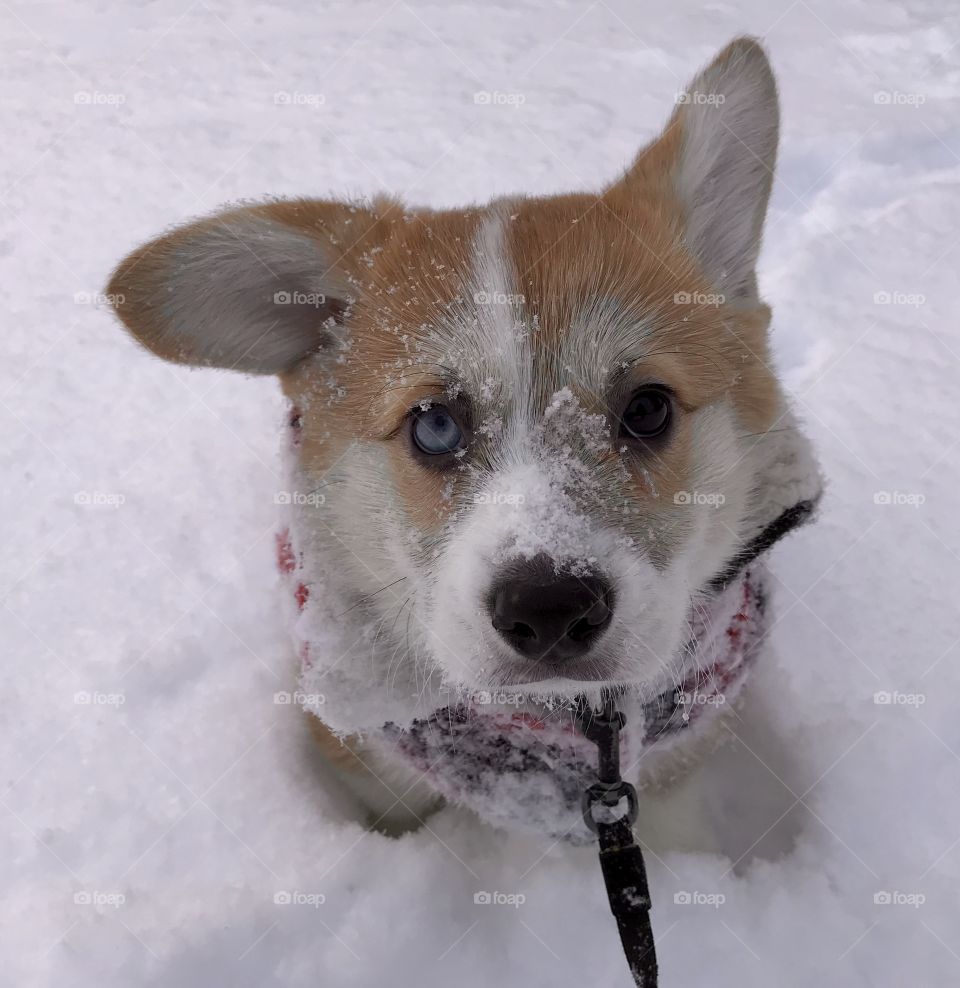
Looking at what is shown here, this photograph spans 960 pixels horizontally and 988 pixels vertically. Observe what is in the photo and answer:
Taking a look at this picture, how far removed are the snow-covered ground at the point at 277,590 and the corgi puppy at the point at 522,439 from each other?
0.46 metres

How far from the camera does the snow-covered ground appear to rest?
2.28 meters

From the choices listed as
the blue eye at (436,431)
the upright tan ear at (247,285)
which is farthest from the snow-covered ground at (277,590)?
the blue eye at (436,431)

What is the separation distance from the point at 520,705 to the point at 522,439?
689 millimetres

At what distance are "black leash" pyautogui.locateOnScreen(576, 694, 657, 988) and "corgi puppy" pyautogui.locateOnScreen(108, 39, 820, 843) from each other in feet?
0.29

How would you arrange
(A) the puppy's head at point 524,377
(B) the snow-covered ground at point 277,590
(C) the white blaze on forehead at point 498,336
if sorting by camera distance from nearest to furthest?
(A) the puppy's head at point 524,377
(C) the white blaze on forehead at point 498,336
(B) the snow-covered ground at point 277,590

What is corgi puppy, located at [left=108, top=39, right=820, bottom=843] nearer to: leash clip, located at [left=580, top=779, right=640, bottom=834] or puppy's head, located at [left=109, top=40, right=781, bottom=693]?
puppy's head, located at [left=109, top=40, right=781, bottom=693]

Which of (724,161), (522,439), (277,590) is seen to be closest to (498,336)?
(522,439)

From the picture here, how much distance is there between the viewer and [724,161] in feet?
6.98

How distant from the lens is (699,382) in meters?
1.92

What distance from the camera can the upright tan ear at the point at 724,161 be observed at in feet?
6.59

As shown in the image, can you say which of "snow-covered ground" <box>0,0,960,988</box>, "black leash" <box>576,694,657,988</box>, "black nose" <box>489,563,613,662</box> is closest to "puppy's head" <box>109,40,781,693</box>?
"black nose" <box>489,563,613,662</box>

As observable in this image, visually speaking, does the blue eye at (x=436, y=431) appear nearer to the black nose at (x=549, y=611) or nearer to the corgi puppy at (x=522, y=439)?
the corgi puppy at (x=522, y=439)

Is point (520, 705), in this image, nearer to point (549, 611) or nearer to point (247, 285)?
point (549, 611)

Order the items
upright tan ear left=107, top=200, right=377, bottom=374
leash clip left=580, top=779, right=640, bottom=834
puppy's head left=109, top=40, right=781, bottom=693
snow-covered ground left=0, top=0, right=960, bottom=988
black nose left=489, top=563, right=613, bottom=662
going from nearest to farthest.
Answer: black nose left=489, top=563, right=613, bottom=662, puppy's head left=109, top=40, right=781, bottom=693, upright tan ear left=107, top=200, right=377, bottom=374, leash clip left=580, top=779, right=640, bottom=834, snow-covered ground left=0, top=0, right=960, bottom=988
